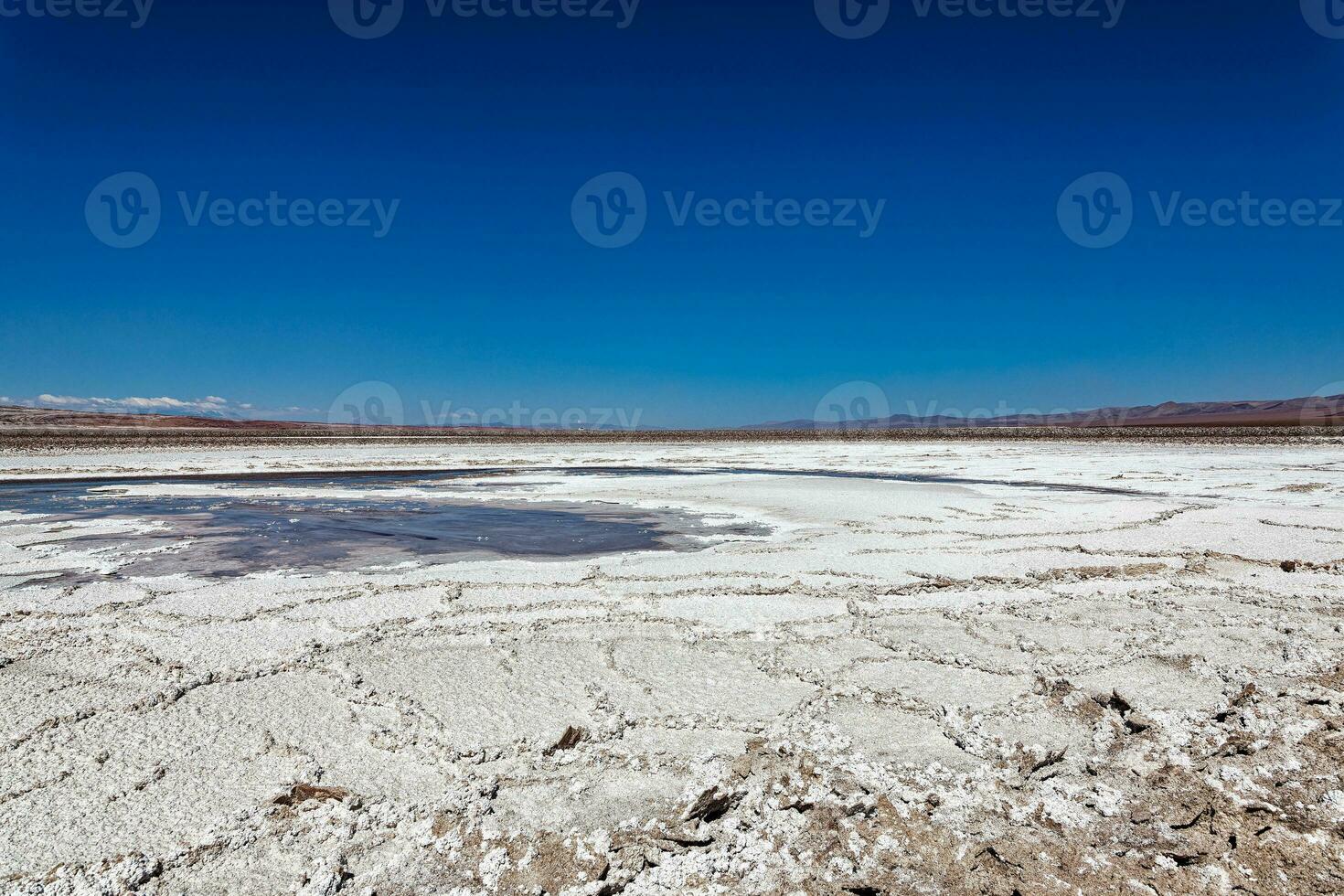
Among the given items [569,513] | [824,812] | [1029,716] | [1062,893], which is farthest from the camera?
[569,513]

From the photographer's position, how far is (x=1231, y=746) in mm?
2244

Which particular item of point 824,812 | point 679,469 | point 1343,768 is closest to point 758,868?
point 824,812

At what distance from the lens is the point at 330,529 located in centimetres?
655

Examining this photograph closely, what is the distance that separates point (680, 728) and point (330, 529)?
523cm

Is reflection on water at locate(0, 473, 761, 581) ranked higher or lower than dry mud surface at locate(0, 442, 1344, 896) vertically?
higher

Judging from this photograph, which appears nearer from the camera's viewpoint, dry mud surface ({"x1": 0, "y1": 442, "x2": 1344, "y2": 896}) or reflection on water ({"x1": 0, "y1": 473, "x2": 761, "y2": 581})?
dry mud surface ({"x1": 0, "y1": 442, "x2": 1344, "y2": 896})

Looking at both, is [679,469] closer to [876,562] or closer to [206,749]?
[876,562]

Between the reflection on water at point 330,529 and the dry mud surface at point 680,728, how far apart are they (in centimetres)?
40

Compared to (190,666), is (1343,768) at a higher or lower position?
lower

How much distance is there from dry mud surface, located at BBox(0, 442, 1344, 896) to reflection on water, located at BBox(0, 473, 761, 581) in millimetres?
404

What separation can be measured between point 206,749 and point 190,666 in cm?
85

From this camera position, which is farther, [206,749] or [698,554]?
[698,554]

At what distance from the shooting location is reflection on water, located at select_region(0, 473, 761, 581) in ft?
16.8

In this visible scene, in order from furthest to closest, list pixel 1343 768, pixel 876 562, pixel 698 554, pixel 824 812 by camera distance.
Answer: pixel 698 554
pixel 876 562
pixel 1343 768
pixel 824 812
